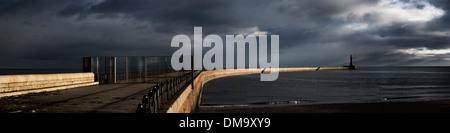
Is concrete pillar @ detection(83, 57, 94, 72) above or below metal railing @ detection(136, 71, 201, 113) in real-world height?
above

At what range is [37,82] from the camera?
16094 mm

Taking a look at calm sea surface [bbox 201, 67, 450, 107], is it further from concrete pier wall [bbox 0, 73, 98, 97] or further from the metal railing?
the metal railing

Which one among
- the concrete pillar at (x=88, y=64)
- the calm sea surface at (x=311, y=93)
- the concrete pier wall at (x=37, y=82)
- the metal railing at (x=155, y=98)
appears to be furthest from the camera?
the calm sea surface at (x=311, y=93)

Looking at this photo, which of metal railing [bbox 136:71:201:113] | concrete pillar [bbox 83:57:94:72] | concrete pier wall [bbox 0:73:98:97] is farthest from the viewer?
concrete pillar [bbox 83:57:94:72]

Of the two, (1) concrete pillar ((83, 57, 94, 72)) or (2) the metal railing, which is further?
(1) concrete pillar ((83, 57, 94, 72))

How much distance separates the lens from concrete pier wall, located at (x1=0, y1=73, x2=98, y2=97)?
13.9 metres

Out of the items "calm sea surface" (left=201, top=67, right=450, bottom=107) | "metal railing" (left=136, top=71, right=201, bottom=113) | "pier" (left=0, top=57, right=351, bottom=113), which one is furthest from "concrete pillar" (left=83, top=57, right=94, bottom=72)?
"metal railing" (left=136, top=71, right=201, bottom=113)

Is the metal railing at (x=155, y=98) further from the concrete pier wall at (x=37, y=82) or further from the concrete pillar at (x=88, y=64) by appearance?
the concrete pillar at (x=88, y=64)

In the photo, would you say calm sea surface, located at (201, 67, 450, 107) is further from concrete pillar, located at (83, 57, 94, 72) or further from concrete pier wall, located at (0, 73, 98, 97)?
concrete pier wall, located at (0, 73, 98, 97)

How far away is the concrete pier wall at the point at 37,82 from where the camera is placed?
Result: 1390 cm

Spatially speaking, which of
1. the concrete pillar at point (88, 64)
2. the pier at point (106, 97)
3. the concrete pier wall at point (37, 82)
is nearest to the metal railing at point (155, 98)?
the pier at point (106, 97)

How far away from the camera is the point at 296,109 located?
67.3ft

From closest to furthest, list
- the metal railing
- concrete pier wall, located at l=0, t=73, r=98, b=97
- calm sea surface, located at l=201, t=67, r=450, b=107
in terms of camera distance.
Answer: the metal railing, concrete pier wall, located at l=0, t=73, r=98, b=97, calm sea surface, located at l=201, t=67, r=450, b=107
